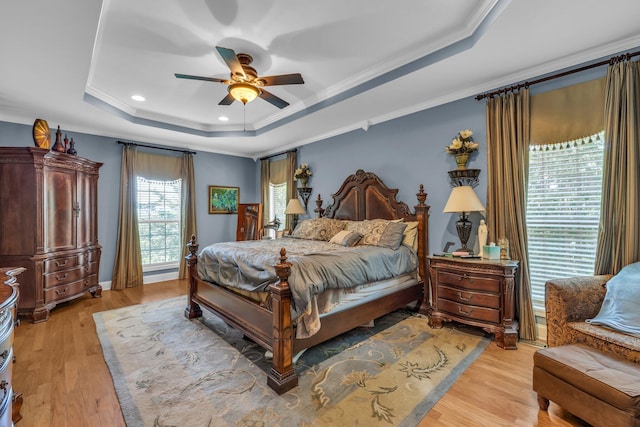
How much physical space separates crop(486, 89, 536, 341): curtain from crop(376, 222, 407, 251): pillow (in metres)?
0.94

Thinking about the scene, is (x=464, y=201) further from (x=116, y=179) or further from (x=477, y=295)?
(x=116, y=179)

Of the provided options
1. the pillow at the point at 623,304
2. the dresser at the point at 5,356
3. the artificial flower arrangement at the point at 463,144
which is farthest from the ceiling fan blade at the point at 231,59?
the pillow at the point at 623,304

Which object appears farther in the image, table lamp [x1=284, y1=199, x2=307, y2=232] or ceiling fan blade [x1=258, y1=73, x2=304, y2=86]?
table lamp [x1=284, y1=199, x2=307, y2=232]

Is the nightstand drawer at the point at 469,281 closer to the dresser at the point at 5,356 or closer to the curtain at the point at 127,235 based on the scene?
the dresser at the point at 5,356

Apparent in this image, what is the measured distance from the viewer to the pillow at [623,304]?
6.06 feet

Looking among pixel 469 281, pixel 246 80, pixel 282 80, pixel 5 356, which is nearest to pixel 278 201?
pixel 246 80

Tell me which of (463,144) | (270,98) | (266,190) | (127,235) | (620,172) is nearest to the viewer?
(620,172)

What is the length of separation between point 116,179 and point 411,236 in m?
4.97

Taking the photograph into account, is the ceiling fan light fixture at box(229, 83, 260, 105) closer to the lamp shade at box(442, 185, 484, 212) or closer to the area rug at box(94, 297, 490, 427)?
the lamp shade at box(442, 185, 484, 212)

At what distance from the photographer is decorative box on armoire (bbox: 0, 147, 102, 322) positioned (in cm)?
340

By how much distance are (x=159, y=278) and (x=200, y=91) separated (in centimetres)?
362

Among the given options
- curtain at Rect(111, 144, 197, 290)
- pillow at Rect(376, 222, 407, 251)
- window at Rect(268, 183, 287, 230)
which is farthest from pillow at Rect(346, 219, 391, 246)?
curtain at Rect(111, 144, 197, 290)

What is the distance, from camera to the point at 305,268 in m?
2.28

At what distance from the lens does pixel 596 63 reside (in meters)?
2.51
